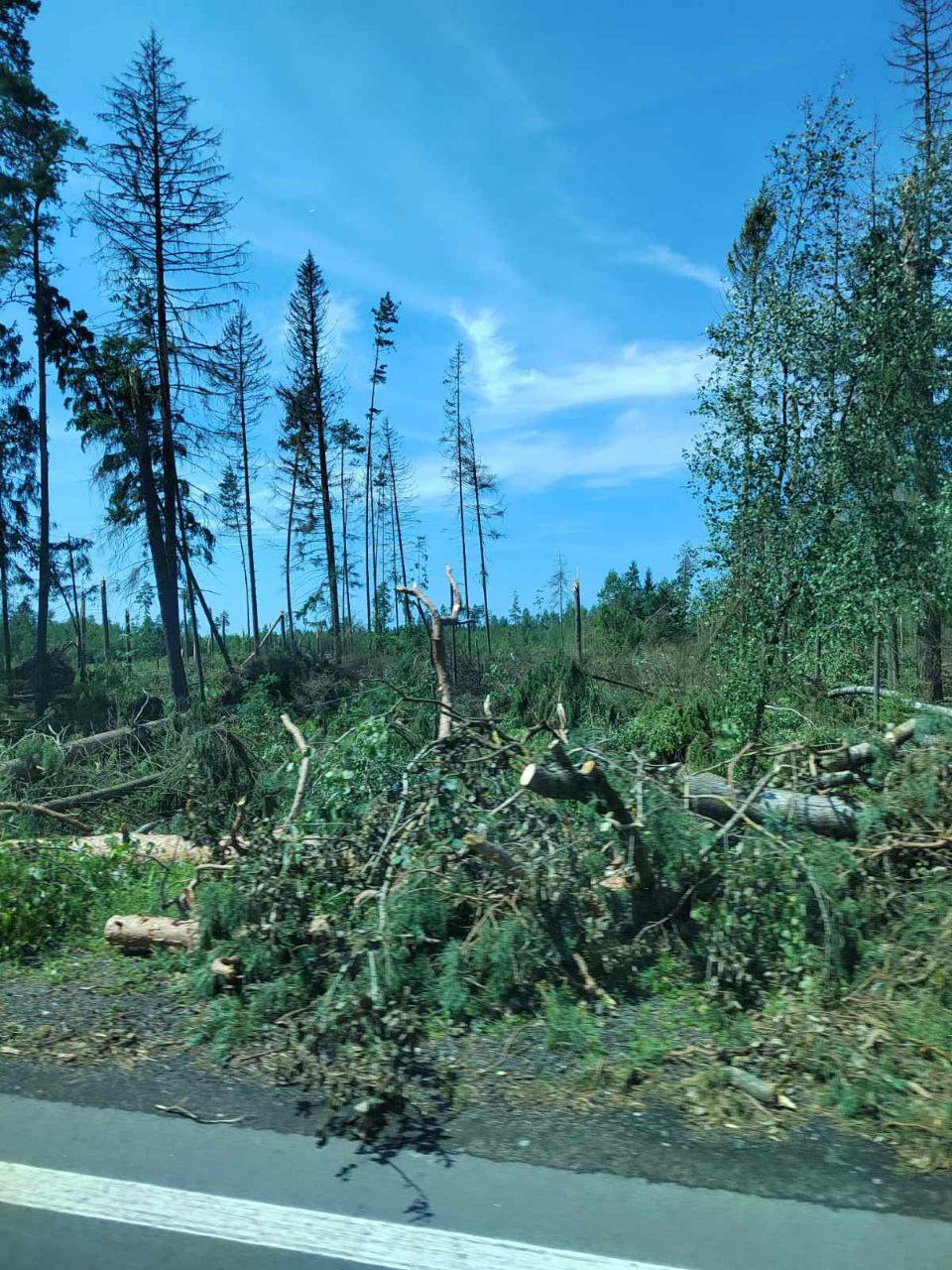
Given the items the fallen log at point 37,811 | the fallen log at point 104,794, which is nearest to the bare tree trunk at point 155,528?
the fallen log at point 104,794

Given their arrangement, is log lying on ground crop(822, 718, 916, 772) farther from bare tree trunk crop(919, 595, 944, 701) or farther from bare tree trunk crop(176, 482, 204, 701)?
bare tree trunk crop(176, 482, 204, 701)

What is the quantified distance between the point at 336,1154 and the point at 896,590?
7467 mm

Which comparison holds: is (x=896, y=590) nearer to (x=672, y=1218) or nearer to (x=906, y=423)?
(x=906, y=423)

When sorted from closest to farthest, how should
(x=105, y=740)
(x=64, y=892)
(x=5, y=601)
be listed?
(x=64, y=892) < (x=105, y=740) < (x=5, y=601)

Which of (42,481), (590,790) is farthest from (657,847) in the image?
(42,481)

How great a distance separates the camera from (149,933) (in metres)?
5.85

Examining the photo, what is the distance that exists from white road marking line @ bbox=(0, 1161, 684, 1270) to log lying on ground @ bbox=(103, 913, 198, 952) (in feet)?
7.01

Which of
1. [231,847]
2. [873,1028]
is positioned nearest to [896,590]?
[873,1028]

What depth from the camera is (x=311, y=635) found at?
26.0m

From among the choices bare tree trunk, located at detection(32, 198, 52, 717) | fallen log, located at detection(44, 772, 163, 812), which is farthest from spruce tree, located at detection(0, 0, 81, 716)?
fallen log, located at detection(44, 772, 163, 812)

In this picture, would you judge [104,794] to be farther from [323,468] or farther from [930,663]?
[323,468]

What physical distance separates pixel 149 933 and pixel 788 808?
12.6 feet

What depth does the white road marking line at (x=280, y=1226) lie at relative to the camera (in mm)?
3008

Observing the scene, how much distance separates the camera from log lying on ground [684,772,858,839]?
5.76m
